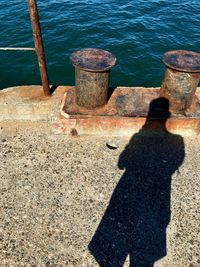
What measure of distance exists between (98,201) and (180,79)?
3.42 metres

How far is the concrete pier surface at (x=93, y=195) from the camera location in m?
4.83

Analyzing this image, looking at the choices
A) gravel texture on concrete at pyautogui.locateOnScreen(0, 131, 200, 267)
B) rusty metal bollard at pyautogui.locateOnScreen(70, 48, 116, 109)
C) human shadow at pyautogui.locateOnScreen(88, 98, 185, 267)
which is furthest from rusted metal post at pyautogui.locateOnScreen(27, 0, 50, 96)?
human shadow at pyautogui.locateOnScreen(88, 98, 185, 267)

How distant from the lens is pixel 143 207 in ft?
18.2

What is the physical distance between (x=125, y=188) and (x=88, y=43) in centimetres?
889

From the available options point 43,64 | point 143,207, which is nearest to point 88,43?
point 43,64

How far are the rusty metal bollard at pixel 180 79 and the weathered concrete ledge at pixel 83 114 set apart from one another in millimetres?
354

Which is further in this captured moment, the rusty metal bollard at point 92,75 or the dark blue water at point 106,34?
the dark blue water at point 106,34

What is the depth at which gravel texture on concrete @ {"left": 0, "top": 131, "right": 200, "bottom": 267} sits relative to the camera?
4816mm

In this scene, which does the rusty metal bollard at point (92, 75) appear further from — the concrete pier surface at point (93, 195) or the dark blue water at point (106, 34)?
the dark blue water at point (106, 34)

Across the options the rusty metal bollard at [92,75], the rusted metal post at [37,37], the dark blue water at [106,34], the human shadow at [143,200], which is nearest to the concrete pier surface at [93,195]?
the human shadow at [143,200]

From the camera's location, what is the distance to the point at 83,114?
6.66 meters

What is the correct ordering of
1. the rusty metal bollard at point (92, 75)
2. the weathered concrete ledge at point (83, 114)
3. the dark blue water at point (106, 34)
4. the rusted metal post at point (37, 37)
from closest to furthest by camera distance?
the rusted metal post at point (37, 37) → the rusty metal bollard at point (92, 75) → the weathered concrete ledge at point (83, 114) → the dark blue water at point (106, 34)

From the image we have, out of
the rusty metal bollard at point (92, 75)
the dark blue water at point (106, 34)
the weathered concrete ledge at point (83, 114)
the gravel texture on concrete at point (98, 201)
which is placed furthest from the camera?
the dark blue water at point (106, 34)

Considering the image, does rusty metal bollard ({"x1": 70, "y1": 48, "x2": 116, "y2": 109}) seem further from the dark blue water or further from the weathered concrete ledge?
the dark blue water
